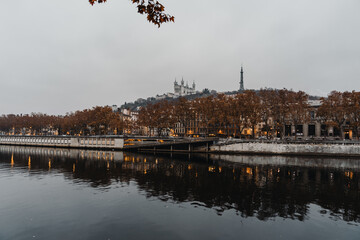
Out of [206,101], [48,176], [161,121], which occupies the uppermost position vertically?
[206,101]

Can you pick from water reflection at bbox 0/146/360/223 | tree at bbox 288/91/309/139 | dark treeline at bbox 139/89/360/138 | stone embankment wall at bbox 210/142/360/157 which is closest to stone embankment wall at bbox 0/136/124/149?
dark treeline at bbox 139/89/360/138

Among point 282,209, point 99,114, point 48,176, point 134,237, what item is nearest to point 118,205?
point 134,237

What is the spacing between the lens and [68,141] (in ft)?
346

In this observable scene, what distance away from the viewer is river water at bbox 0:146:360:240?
1825cm

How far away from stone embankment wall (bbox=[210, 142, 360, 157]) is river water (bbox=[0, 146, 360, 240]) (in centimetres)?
3281

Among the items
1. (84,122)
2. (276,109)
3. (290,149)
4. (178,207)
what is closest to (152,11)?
(178,207)

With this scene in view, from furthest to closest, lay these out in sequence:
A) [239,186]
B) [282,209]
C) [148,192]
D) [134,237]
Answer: [239,186] → [148,192] → [282,209] → [134,237]

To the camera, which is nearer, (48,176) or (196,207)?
(196,207)

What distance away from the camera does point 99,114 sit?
A: 122 m

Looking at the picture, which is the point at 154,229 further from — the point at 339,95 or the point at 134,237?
the point at 339,95

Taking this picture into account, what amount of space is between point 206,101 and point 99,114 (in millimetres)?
60231

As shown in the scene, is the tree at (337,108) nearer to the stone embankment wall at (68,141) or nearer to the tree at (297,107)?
the tree at (297,107)

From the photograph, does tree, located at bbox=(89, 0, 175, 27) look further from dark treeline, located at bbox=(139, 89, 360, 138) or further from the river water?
dark treeline, located at bbox=(139, 89, 360, 138)

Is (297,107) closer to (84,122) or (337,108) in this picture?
(337,108)
